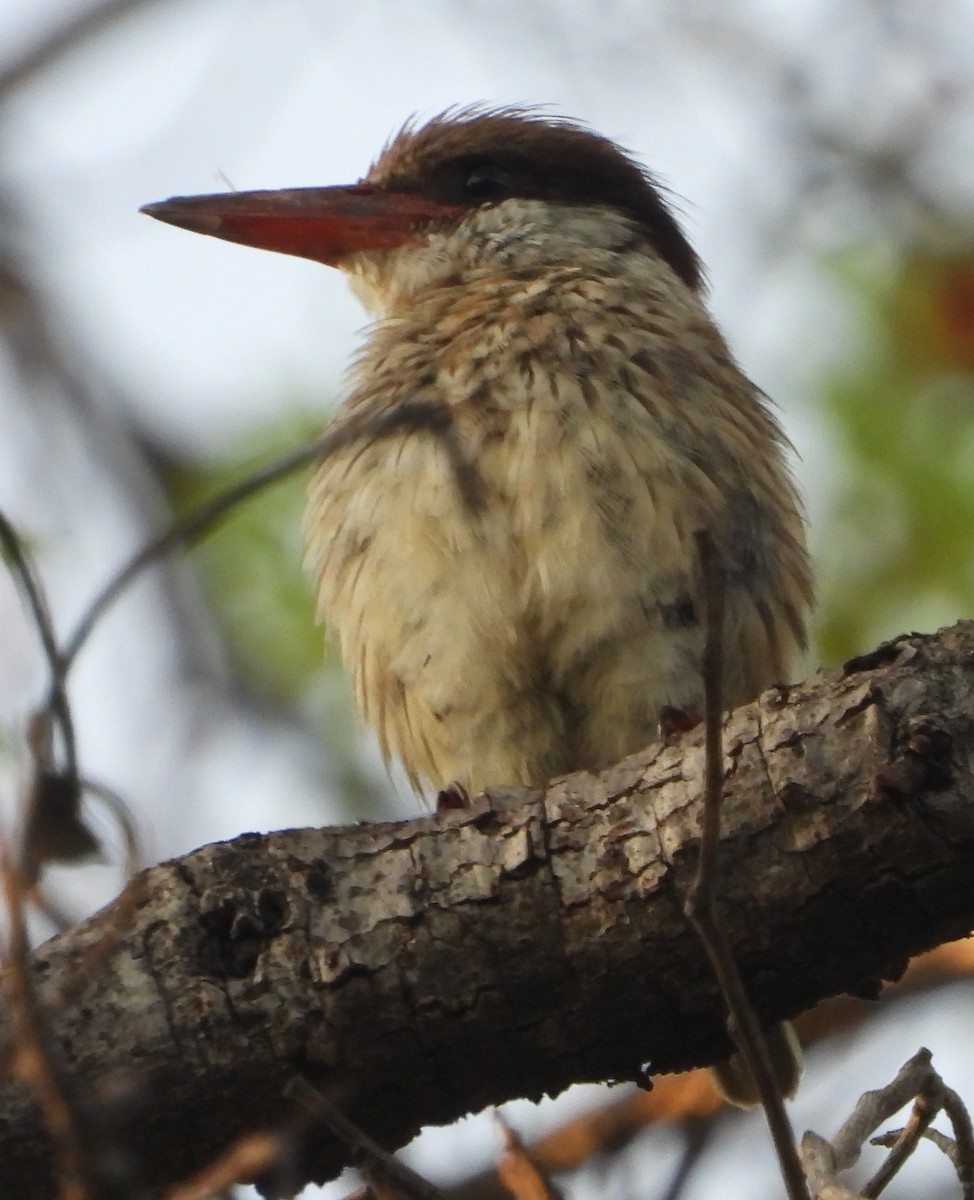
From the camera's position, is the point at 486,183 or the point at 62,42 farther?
the point at 486,183

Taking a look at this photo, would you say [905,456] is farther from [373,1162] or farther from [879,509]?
[373,1162]

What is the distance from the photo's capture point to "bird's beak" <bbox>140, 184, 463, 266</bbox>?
13.6 ft

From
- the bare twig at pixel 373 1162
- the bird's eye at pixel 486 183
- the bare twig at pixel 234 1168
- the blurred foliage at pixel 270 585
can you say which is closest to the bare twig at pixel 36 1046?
the bare twig at pixel 234 1168

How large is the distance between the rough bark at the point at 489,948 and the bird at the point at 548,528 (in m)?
0.50

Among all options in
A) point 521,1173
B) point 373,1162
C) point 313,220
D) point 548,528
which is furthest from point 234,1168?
point 313,220

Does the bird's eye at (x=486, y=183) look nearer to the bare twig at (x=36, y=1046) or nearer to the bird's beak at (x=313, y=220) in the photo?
the bird's beak at (x=313, y=220)

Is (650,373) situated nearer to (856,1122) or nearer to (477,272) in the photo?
(477,272)

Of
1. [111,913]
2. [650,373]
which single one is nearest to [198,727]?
[111,913]

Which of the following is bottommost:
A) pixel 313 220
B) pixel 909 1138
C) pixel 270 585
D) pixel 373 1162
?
pixel 909 1138

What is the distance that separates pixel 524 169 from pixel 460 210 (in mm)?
247

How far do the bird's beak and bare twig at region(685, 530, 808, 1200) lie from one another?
2.42 m

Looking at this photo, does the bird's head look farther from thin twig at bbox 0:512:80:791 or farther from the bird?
thin twig at bbox 0:512:80:791

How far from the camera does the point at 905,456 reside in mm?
4371

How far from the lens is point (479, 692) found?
10.6 ft
